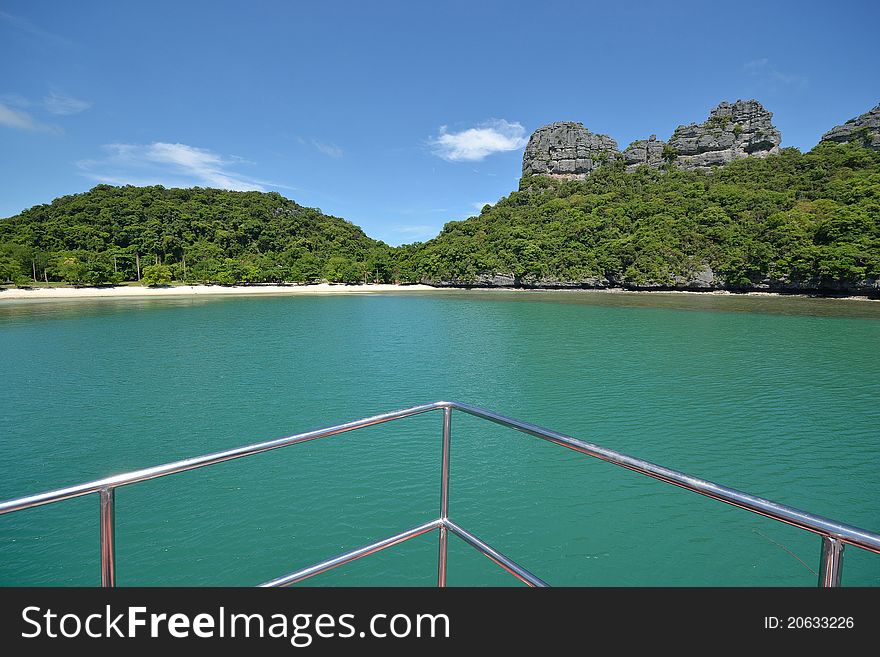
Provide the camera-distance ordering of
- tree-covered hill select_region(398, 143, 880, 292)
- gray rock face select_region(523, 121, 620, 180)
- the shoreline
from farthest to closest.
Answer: gray rock face select_region(523, 121, 620, 180)
tree-covered hill select_region(398, 143, 880, 292)
the shoreline

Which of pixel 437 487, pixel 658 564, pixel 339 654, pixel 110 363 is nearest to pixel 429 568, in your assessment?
pixel 437 487

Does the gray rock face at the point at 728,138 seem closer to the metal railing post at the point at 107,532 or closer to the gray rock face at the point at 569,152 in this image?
the gray rock face at the point at 569,152

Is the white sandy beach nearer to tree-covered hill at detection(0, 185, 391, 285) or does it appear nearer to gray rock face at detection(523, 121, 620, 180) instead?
tree-covered hill at detection(0, 185, 391, 285)

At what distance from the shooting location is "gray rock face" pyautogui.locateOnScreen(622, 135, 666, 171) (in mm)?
103500

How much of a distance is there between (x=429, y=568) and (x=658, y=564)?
261 centimetres

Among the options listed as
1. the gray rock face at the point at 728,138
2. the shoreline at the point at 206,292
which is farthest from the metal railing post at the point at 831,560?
the gray rock face at the point at 728,138

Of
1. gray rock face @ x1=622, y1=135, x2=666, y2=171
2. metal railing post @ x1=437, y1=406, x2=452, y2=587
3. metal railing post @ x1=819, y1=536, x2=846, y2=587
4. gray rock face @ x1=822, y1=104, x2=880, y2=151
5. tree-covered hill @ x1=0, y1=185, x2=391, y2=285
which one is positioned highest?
gray rock face @ x1=622, y1=135, x2=666, y2=171

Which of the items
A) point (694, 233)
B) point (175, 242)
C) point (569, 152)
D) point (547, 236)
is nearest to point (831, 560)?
point (694, 233)

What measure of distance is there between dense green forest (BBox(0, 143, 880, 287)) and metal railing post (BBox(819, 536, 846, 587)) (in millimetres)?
61601

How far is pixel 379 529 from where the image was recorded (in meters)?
5.83

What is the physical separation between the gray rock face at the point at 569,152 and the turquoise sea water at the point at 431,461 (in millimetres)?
106286

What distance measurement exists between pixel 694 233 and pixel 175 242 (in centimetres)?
7638

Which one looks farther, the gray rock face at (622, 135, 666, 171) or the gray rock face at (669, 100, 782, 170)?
the gray rock face at (622, 135, 666, 171)

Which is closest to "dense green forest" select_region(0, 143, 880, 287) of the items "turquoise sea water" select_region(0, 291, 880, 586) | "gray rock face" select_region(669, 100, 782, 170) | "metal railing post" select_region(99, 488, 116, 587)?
"gray rock face" select_region(669, 100, 782, 170)
